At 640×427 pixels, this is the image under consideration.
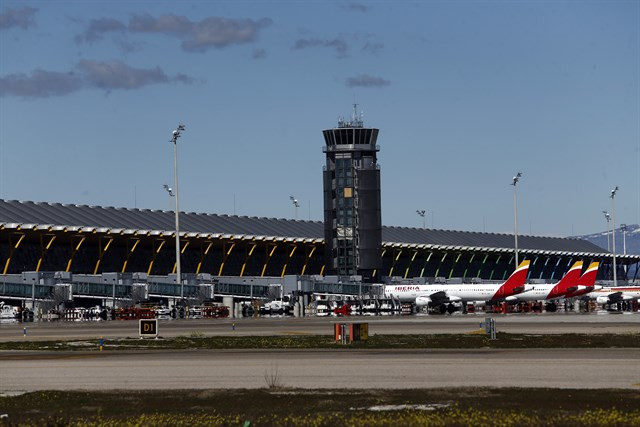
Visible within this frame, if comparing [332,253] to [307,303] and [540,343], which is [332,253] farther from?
[540,343]

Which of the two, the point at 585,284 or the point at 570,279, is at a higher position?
the point at 570,279

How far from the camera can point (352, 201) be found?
192 m

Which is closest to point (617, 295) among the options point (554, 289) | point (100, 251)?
point (554, 289)

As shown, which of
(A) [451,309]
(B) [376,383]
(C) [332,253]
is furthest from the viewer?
(C) [332,253]

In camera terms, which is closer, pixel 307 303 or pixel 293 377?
pixel 293 377

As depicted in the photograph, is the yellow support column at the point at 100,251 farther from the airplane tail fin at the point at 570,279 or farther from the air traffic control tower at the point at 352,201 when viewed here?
the airplane tail fin at the point at 570,279

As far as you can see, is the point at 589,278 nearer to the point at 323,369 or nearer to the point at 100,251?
the point at 100,251

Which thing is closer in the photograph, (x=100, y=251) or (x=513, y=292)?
(x=513, y=292)

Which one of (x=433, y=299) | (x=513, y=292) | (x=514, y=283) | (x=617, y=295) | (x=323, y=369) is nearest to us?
(x=323, y=369)

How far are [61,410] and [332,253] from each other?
525 feet

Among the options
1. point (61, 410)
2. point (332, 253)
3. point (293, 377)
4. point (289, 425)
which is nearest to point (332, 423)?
point (289, 425)

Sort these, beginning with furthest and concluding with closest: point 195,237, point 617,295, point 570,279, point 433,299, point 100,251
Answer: point 195,237 → point 100,251 → point 617,295 → point 433,299 → point 570,279

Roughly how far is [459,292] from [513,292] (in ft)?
24.7

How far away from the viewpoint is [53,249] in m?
168
